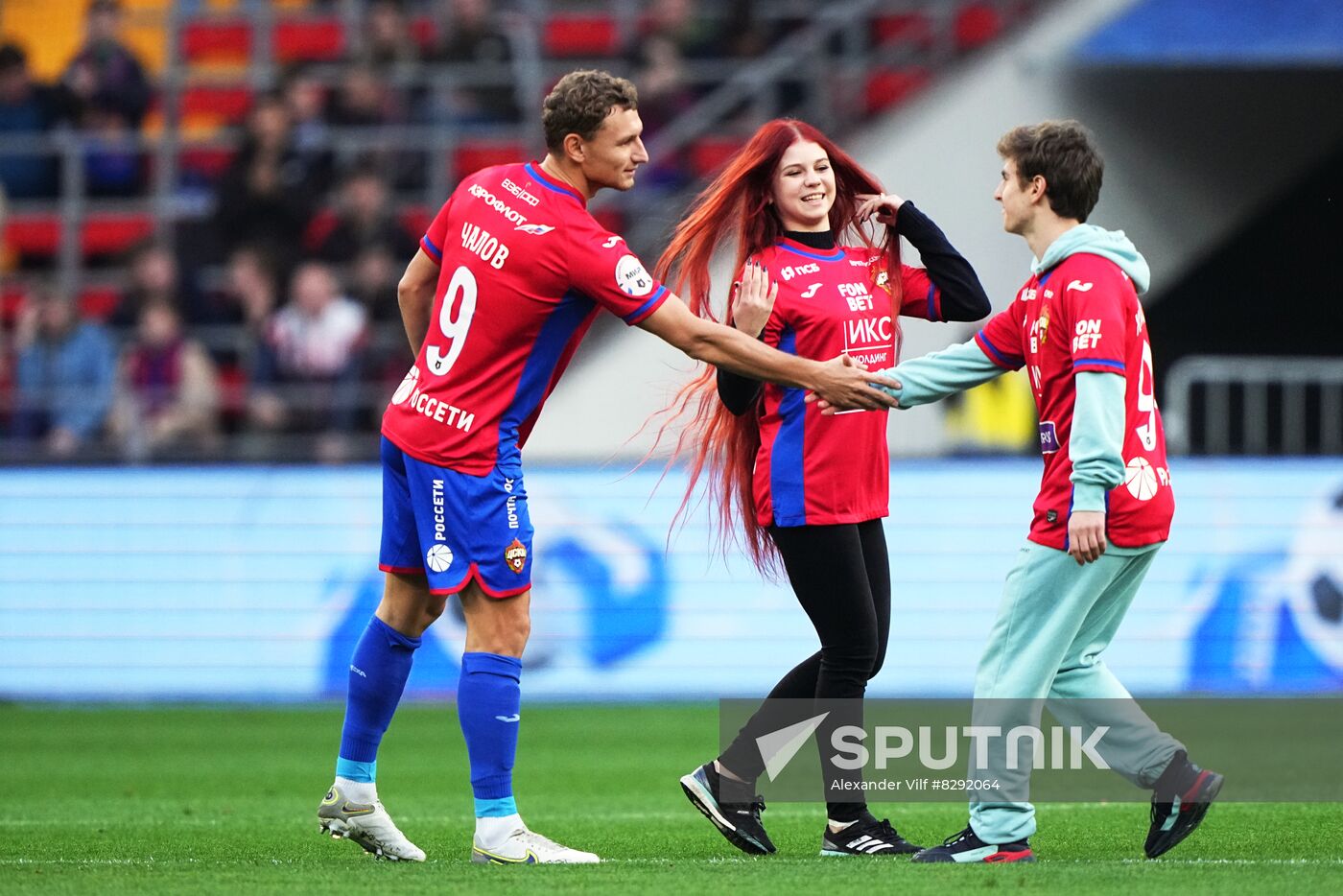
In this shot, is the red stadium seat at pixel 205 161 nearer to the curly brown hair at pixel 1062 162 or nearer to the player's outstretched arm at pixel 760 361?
the player's outstretched arm at pixel 760 361

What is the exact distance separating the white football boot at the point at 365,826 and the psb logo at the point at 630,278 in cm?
161

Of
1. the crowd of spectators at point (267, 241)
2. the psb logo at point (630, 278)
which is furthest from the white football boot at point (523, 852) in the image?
the crowd of spectators at point (267, 241)

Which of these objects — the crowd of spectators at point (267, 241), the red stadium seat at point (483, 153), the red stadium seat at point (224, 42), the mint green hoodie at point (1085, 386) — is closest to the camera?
the mint green hoodie at point (1085, 386)

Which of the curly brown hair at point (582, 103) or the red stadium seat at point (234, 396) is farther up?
the curly brown hair at point (582, 103)

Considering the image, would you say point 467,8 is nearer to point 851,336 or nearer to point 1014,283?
point 1014,283

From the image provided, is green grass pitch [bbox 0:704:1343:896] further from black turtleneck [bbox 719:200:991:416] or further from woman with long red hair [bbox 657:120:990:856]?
black turtleneck [bbox 719:200:991:416]

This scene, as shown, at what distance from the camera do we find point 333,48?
51.9ft

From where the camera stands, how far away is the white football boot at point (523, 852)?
5.09 m

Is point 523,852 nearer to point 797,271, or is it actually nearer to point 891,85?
point 797,271

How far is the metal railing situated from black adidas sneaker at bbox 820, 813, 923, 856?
280 inches

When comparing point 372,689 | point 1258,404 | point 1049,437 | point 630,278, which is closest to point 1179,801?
point 1049,437

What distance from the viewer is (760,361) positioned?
5.19 meters

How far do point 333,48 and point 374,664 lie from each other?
11231 millimetres

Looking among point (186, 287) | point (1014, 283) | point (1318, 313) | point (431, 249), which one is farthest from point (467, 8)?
point (431, 249)
